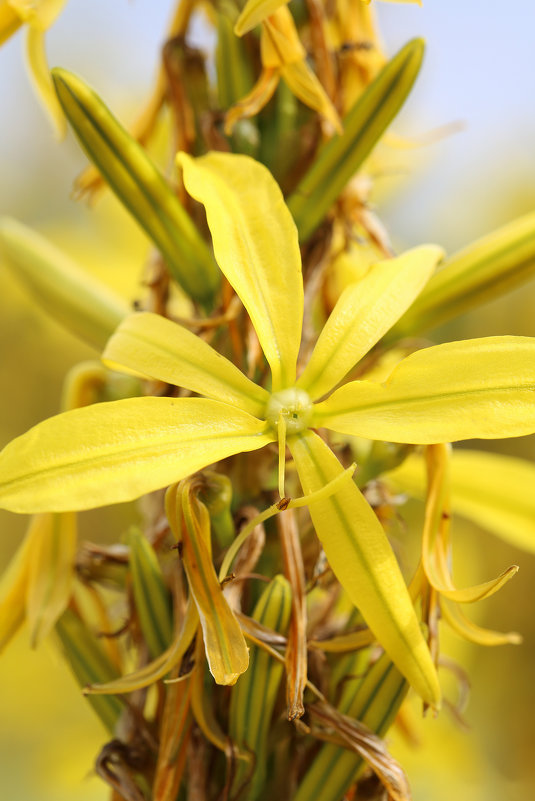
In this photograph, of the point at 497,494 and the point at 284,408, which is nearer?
the point at 284,408

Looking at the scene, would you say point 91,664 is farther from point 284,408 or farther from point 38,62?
point 38,62

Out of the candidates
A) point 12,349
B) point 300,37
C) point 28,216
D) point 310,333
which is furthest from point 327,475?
point 28,216

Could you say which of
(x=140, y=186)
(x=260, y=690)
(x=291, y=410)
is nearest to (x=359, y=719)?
(x=260, y=690)

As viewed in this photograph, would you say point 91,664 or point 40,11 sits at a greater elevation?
point 40,11

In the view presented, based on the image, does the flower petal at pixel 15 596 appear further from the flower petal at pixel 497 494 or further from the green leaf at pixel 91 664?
the flower petal at pixel 497 494

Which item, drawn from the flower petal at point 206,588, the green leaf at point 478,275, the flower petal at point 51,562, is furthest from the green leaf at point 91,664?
the green leaf at point 478,275
